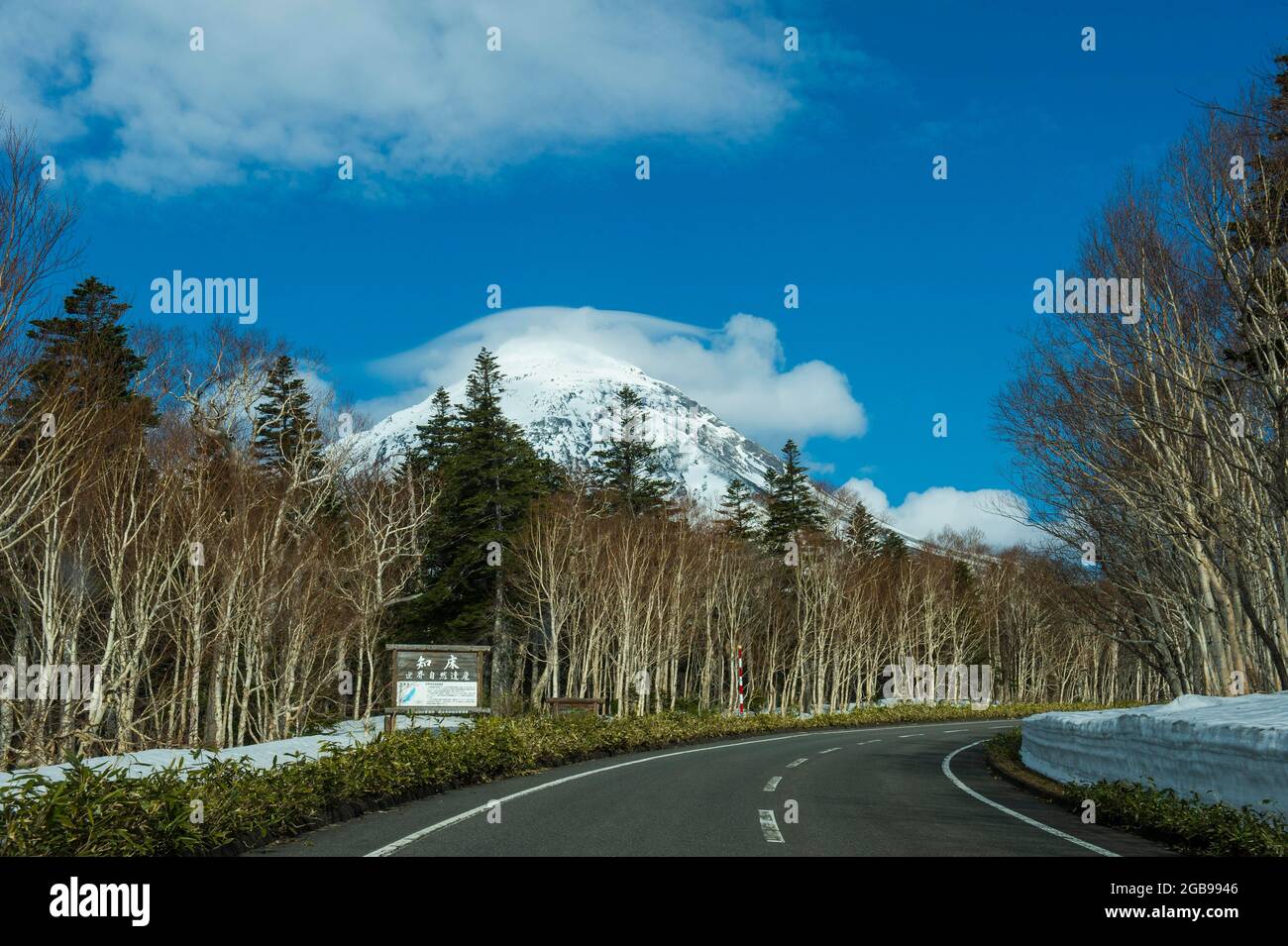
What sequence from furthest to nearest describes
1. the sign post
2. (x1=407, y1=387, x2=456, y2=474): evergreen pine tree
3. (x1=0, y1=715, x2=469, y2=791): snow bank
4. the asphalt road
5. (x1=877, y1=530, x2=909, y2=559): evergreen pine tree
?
(x1=877, y1=530, x2=909, y2=559): evergreen pine tree → (x1=407, y1=387, x2=456, y2=474): evergreen pine tree → the sign post → (x1=0, y1=715, x2=469, y2=791): snow bank → the asphalt road

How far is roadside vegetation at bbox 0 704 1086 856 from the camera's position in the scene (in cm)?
686

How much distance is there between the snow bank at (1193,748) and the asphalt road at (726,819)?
1063 mm

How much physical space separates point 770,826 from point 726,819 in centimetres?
71

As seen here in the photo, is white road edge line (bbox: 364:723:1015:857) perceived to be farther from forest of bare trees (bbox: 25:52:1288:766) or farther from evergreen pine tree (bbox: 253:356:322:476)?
evergreen pine tree (bbox: 253:356:322:476)

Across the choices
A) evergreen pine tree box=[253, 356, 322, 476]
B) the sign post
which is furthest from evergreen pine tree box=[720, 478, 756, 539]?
the sign post

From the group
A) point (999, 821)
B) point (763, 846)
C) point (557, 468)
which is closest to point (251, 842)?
point (763, 846)

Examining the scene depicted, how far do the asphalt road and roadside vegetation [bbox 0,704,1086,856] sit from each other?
1.09 ft

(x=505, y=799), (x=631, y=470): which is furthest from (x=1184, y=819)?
(x=631, y=470)

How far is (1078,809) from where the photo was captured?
12227 millimetres

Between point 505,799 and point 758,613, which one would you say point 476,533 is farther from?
point 505,799

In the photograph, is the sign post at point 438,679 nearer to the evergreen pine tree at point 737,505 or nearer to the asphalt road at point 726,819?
the asphalt road at point 726,819

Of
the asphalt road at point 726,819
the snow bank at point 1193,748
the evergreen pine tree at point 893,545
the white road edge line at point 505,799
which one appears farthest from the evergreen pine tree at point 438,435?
the snow bank at point 1193,748

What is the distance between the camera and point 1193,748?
412 inches
